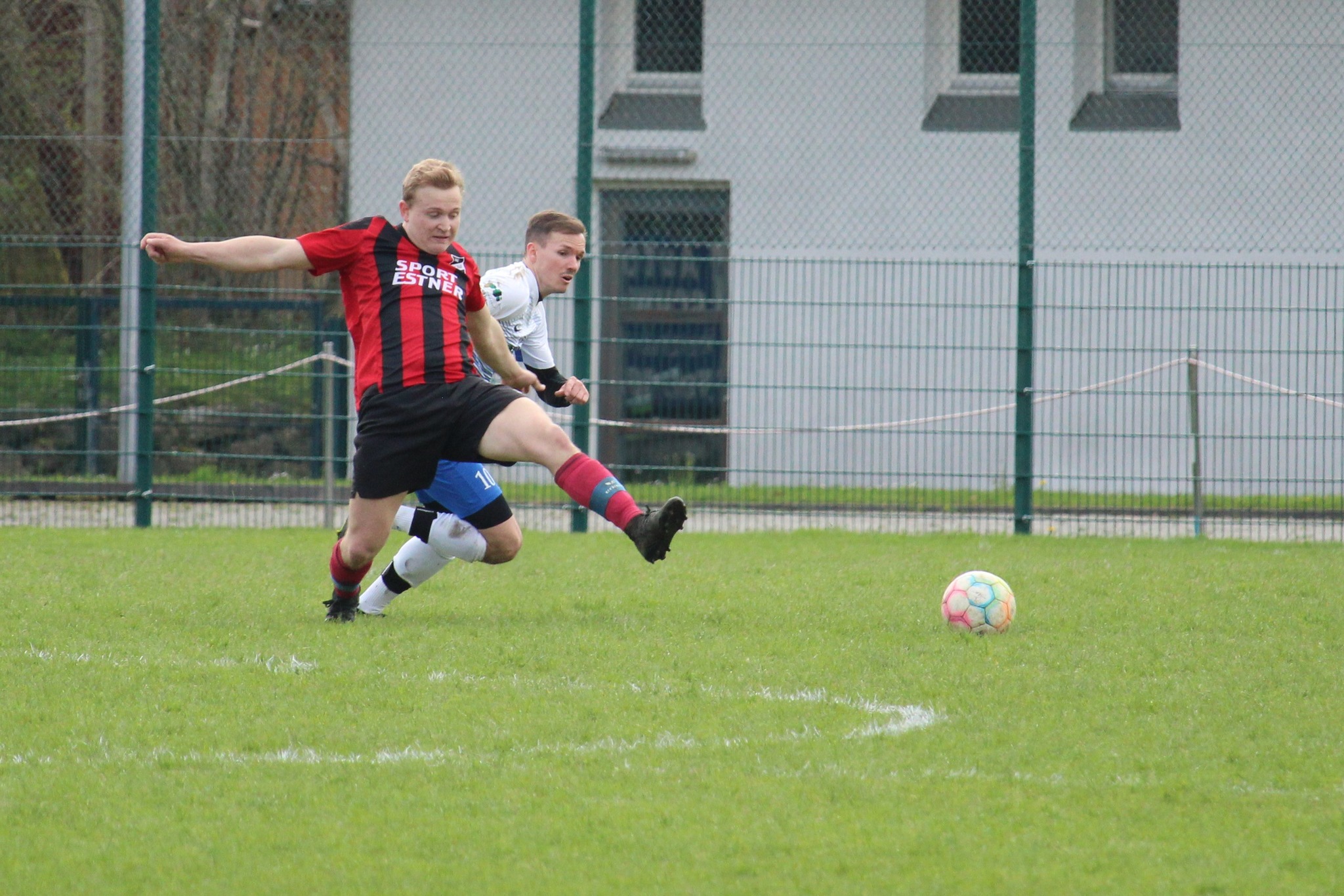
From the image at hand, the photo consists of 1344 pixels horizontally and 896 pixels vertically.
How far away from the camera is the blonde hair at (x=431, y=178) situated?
597cm

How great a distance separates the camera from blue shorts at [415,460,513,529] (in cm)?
638

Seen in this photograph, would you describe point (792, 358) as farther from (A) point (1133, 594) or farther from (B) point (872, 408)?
(A) point (1133, 594)

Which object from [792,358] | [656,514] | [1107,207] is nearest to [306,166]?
[792,358]

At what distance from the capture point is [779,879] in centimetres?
314

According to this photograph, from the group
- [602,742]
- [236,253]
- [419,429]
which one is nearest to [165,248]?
[236,253]

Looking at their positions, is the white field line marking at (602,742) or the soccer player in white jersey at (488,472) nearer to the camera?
the white field line marking at (602,742)

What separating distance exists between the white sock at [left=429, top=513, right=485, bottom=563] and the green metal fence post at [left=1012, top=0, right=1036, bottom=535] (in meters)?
5.65

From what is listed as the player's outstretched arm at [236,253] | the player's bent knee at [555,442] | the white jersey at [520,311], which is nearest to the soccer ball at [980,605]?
the player's bent knee at [555,442]

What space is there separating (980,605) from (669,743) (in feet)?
7.23

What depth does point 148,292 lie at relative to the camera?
11.3m

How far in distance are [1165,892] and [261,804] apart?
210 cm

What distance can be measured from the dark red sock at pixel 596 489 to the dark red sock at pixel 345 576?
3.31 feet

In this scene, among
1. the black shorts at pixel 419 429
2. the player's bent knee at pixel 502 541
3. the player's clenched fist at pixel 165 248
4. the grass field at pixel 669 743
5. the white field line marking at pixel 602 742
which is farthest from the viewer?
the player's bent knee at pixel 502 541

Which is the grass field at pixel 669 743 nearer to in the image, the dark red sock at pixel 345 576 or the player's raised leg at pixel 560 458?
the dark red sock at pixel 345 576
